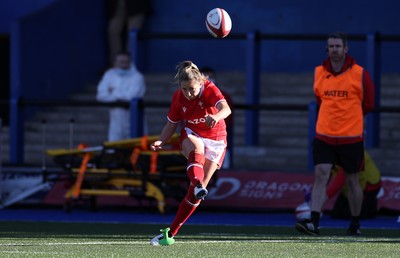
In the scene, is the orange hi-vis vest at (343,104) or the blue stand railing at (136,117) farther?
the blue stand railing at (136,117)

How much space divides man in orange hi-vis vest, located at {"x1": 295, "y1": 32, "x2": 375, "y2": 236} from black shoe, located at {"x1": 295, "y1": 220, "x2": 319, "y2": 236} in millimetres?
241

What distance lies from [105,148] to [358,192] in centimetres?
439

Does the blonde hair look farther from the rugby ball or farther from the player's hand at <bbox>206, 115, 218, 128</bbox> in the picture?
the rugby ball

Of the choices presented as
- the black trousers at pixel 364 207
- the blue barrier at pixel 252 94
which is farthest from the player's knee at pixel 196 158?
the blue barrier at pixel 252 94

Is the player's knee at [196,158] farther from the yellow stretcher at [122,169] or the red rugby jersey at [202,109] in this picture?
the yellow stretcher at [122,169]

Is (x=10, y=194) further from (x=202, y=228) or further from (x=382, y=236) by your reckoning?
(x=382, y=236)

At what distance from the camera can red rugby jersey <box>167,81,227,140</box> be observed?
479 inches

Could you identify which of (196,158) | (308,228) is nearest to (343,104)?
(308,228)

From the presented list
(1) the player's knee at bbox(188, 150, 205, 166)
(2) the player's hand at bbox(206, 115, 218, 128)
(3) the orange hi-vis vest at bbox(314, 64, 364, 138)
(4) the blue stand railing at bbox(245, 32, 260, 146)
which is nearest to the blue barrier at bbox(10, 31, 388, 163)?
(4) the blue stand railing at bbox(245, 32, 260, 146)

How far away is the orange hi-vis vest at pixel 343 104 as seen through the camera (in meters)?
13.5

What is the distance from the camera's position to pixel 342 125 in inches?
533

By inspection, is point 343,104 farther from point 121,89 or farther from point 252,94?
point 121,89

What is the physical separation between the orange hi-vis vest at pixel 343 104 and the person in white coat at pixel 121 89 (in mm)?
5031

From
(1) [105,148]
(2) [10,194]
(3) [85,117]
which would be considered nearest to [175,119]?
(1) [105,148]
